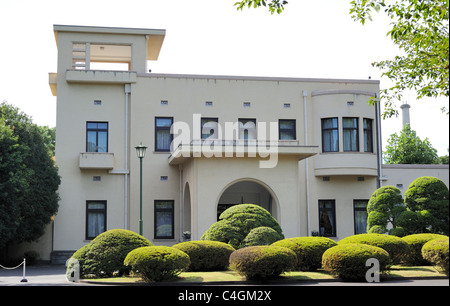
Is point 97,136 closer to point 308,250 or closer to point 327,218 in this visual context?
point 327,218

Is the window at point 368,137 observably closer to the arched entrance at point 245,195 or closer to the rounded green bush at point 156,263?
the arched entrance at point 245,195

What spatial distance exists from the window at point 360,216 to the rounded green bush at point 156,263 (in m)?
14.5

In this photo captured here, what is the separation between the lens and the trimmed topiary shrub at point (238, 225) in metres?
17.8

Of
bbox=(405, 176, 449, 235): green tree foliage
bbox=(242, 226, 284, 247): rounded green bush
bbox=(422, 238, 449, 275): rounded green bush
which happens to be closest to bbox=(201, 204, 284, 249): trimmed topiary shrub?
bbox=(242, 226, 284, 247): rounded green bush

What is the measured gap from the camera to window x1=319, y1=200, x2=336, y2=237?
2680 cm

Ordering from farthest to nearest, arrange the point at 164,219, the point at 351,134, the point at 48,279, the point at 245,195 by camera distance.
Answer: the point at 245,195 → the point at 351,134 → the point at 164,219 → the point at 48,279

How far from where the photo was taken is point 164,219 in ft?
86.7

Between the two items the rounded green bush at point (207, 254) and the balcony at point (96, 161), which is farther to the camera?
the balcony at point (96, 161)

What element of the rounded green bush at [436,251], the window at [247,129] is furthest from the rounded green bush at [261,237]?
the window at [247,129]

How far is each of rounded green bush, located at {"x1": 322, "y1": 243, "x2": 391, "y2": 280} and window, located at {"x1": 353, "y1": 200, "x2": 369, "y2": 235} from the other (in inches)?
486

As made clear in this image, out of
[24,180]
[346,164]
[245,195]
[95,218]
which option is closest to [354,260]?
[346,164]

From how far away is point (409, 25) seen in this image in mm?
12922

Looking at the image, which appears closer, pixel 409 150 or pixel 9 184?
pixel 9 184

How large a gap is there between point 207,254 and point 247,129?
11618 millimetres
